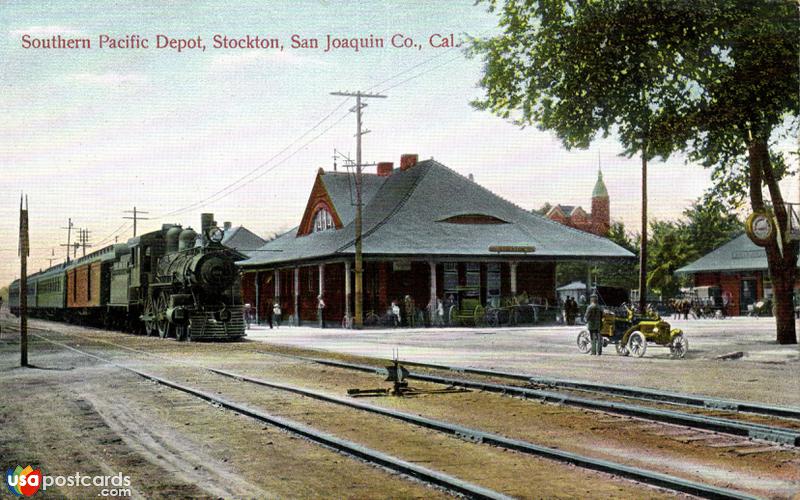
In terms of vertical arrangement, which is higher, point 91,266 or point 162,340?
point 91,266

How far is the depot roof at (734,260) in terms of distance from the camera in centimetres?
4359

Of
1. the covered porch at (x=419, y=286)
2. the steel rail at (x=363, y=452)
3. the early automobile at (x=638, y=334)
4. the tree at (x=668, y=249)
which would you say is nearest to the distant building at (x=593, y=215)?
the tree at (x=668, y=249)

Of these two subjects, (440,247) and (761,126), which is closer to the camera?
(761,126)

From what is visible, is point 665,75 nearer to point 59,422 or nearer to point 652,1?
point 652,1

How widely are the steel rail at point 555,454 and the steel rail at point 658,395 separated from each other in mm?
4021

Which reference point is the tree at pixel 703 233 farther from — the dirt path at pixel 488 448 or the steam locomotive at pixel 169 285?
the dirt path at pixel 488 448

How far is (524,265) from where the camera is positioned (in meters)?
44.6

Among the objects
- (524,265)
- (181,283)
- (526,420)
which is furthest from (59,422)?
(524,265)

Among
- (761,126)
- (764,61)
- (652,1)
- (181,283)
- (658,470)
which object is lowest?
(658,470)

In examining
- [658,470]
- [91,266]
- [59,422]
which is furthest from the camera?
[91,266]

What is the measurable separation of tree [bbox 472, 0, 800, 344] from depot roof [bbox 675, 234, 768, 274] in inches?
846

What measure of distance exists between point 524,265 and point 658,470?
37412 mm

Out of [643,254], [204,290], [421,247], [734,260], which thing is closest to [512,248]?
[421,247]

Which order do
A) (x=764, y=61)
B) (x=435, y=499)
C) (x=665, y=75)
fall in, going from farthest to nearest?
(x=665, y=75)
(x=764, y=61)
(x=435, y=499)
